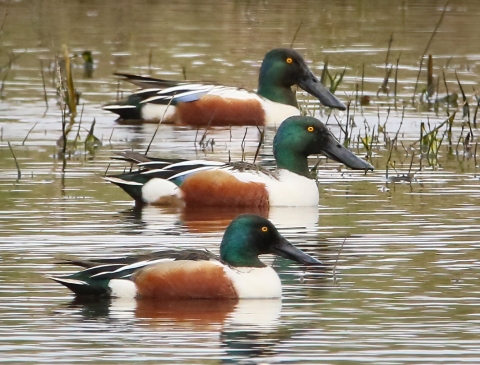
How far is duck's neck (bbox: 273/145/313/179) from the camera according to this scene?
36.9 feet

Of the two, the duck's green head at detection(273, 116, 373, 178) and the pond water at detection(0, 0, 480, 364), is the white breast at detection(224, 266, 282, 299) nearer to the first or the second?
the pond water at detection(0, 0, 480, 364)

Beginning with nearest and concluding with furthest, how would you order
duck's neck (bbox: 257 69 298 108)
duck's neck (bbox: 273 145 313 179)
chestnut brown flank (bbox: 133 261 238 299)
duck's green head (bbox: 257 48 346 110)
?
chestnut brown flank (bbox: 133 261 238 299), duck's neck (bbox: 273 145 313 179), duck's green head (bbox: 257 48 346 110), duck's neck (bbox: 257 69 298 108)

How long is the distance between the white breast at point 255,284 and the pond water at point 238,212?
0.09 metres

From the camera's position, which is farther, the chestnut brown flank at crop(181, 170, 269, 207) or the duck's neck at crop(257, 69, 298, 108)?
the duck's neck at crop(257, 69, 298, 108)

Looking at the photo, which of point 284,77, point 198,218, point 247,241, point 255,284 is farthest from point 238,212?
point 284,77

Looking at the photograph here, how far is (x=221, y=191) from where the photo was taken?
11.0 m

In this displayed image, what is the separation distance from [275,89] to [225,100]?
587 millimetres

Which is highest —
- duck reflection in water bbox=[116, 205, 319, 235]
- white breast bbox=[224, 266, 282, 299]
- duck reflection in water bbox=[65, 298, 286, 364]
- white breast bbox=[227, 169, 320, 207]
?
white breast bbox=[227, 169, 320, 207]

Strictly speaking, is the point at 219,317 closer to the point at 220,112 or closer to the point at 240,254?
the point at 240,254

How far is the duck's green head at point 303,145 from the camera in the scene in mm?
11273

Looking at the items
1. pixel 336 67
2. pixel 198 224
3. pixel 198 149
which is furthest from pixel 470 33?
pixel 198 224

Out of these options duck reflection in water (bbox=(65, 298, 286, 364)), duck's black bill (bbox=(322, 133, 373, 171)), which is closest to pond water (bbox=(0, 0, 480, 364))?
duck reflection in water (bbox=(65, 298, 286, 364))

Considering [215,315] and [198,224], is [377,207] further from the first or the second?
[215,315]

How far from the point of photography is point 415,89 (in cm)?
1664
